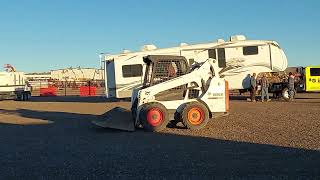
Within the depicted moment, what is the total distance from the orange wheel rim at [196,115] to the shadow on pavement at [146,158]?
1450 millimetres

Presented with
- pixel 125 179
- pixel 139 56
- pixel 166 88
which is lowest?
pixel 125 179

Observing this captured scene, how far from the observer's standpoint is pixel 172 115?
14.9 metres

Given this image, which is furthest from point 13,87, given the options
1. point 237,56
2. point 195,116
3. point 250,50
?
point 195,116

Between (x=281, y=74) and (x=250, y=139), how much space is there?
56.6 ft

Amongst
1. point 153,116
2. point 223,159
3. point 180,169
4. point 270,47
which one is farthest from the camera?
point 270,47

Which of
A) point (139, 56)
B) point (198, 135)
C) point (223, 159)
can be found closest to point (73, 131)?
point (198, 135)

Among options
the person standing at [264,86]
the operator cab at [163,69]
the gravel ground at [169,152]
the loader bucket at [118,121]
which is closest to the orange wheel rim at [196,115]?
the gravel ground at [169,152]

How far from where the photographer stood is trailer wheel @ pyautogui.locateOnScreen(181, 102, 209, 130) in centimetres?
1451

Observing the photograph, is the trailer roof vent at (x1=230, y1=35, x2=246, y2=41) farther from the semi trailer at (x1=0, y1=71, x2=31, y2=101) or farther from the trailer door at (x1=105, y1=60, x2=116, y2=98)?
the semi trailer at (x1=0, y1=71, x2=31, y2=101)

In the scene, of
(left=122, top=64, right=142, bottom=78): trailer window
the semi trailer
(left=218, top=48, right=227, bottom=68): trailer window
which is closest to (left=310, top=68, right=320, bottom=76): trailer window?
(left=218, top=48, right=227, bottom=68): trailer window

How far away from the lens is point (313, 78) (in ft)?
96.6

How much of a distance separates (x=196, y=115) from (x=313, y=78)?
672 inches

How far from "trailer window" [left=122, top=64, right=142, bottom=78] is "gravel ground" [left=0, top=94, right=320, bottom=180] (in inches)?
468

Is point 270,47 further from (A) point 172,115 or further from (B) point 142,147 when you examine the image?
(B) point 142,147
